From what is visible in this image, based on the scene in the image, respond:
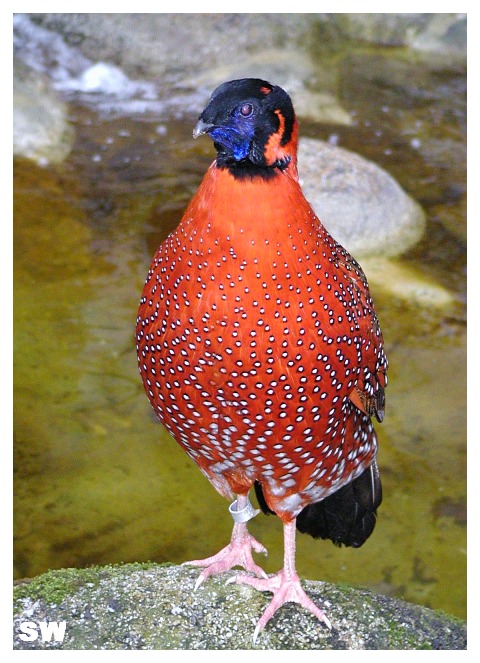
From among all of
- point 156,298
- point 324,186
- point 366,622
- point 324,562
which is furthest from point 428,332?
point 156,298

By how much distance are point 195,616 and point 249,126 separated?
188 centimetres

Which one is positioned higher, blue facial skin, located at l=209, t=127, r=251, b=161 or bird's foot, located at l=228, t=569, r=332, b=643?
blue facial skin, located at l=209, t=127, r=251, b=161

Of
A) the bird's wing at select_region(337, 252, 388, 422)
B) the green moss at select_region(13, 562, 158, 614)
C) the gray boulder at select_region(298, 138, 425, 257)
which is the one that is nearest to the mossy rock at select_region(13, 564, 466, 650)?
the green moss at select_region(13, 562, 158, 614)

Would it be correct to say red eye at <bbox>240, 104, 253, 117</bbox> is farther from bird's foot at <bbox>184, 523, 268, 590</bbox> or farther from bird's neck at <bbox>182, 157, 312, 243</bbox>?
bird's foot at <bbox>184, 523, 268, 590</bbox>

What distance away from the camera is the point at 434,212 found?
7.52 m

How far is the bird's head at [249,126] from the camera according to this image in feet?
9.04

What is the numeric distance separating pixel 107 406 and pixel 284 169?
10.3 feet

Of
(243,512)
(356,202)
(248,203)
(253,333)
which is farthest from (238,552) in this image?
(356,202)

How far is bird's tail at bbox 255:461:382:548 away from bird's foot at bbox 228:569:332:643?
0.32 metres

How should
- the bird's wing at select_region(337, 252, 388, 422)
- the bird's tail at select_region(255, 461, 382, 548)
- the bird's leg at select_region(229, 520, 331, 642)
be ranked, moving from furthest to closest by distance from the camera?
the bird's tail at select_region(255, 461, 382, 548) < the bird's leg at select_region(229, 520, 331, 642) < the bird's wing at select_region(337, 252, 388, 422)

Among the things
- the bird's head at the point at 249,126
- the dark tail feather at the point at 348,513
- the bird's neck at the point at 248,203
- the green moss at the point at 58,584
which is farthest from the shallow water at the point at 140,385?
the bird's head at the point at 249,126

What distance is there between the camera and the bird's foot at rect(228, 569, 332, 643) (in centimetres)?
353

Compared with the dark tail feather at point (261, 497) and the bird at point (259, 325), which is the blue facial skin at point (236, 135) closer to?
the bird at point (259, 325)

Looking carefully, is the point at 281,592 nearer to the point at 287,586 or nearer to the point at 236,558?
the point at 287,586
